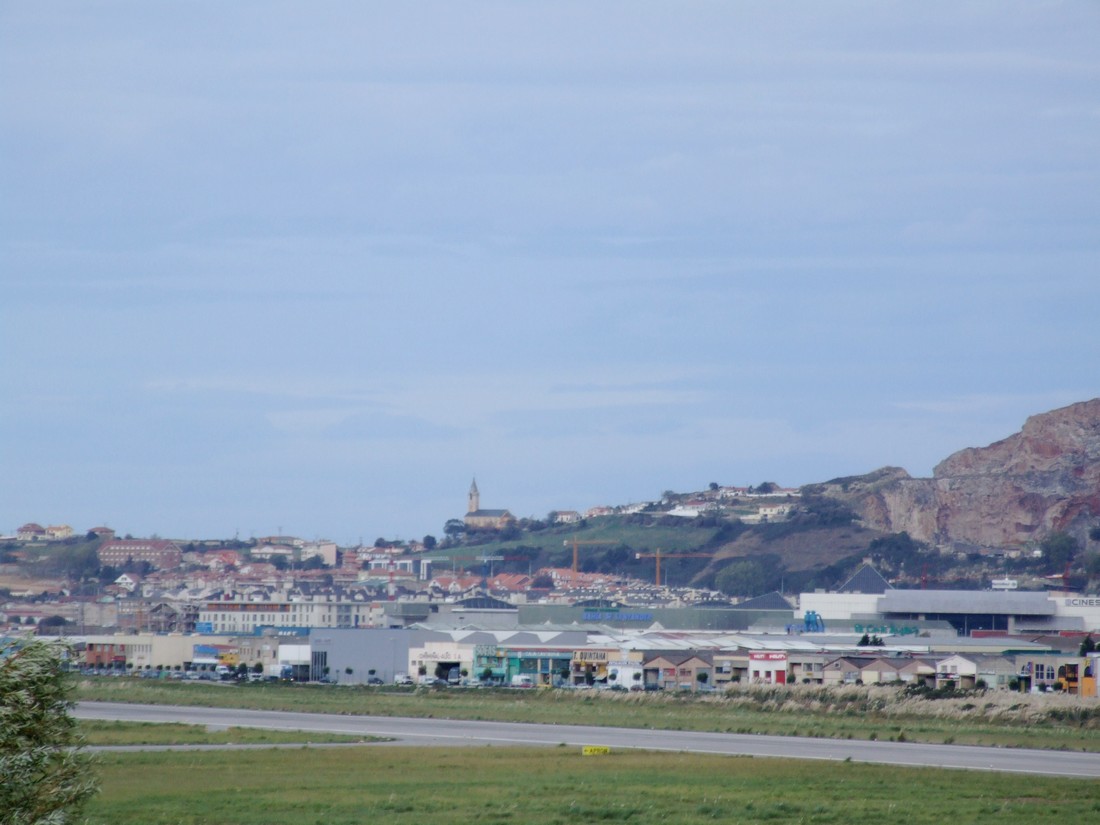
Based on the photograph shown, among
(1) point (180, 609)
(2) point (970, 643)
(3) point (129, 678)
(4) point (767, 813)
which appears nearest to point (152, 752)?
(4) point (767, 813)

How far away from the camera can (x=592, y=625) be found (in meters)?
146

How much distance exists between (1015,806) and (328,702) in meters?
47.8

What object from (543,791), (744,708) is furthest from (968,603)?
(543,791)

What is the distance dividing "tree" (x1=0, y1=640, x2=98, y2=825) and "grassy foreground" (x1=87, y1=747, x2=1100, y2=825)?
8840 millimetres

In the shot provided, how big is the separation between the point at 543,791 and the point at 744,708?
3890cm

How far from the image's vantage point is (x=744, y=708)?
74938 mm

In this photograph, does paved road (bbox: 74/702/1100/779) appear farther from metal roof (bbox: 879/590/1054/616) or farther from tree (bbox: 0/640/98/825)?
metal roof (bbox: 879/590/1054/616)

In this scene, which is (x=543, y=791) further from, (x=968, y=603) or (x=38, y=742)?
(x=968, y=603)

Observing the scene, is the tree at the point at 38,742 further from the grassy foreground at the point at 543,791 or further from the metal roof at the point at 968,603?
the metal roof at the point at 968,603

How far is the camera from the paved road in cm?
4656

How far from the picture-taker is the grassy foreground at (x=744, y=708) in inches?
2361

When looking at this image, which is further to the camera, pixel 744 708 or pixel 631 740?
pixel 744 708

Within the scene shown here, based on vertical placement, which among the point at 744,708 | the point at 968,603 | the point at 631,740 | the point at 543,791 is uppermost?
the point at 968,603

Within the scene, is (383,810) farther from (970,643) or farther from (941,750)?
(970,643)
